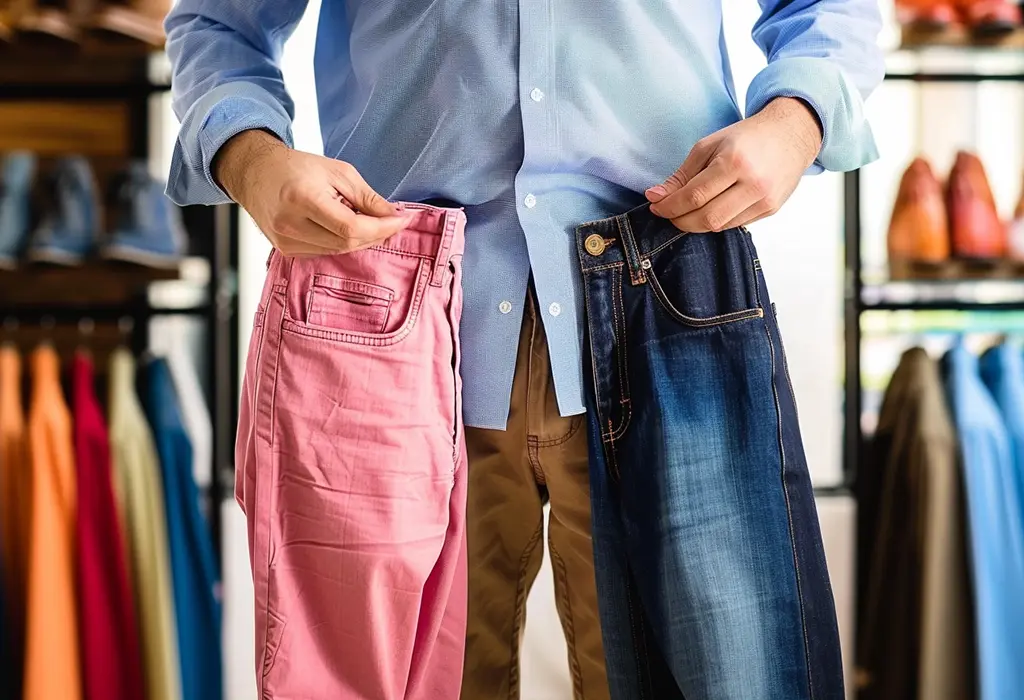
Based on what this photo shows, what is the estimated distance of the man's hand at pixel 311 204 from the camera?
0.73 m

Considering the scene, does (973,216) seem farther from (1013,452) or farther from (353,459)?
(353,459)

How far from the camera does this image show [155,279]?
6.15 feet

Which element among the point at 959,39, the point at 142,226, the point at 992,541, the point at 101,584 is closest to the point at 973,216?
the point at 959,39

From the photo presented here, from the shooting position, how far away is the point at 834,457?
2076mm

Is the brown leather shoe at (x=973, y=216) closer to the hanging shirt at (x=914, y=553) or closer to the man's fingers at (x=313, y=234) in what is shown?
the hanging shirt at (x=914, y=553)

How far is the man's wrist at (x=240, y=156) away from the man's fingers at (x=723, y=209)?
0.36 metres

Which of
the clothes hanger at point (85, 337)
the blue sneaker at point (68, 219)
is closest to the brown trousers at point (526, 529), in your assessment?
the blue sneaker at point (68, 219)

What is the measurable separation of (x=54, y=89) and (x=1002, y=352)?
6.41ft

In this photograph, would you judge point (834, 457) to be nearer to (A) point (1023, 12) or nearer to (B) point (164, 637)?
Result: (A) point (1023, 12)

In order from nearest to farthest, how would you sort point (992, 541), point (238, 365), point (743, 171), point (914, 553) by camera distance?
point (743, 171) → point (992, 541) → point (914, 553) → point (238, 365)

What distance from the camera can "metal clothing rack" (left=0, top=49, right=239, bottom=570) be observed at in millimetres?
1856

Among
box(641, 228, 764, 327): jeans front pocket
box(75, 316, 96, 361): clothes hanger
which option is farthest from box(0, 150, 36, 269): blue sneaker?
box(641, 228, 764, 327): jeans front pocket

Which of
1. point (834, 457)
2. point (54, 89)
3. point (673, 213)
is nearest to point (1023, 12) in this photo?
point (834, 457)

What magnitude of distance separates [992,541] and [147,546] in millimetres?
1475
